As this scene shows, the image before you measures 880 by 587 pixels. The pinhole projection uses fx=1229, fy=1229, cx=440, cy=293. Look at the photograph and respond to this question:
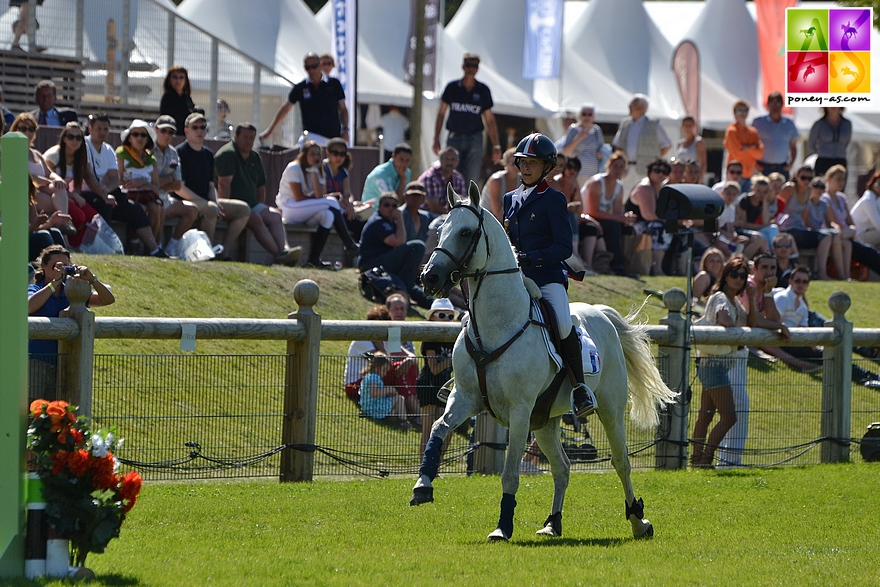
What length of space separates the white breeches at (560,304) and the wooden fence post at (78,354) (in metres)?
3.35

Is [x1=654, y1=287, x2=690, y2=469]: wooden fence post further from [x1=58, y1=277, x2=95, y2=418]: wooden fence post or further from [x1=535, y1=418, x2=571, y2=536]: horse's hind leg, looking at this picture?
[x1=58, y1=277, x2=95, y2=418]: wooden fence post

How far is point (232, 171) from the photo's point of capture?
15.1 m

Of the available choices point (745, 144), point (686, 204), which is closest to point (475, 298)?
point (686, 204)

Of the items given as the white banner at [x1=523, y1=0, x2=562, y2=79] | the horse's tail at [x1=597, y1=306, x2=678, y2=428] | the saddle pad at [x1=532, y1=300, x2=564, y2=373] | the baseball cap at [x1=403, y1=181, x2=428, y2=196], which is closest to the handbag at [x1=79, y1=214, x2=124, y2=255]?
the baseball cap at [x1=403, y1=181, x2=428, y2=196]

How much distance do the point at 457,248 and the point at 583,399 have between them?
4.83ft

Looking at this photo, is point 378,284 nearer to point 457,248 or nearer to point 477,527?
point 477,527

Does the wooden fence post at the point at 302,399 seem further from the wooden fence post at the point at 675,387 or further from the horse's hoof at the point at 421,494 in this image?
the wooden fence post at the point at 675,387

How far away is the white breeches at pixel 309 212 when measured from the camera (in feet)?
51.9

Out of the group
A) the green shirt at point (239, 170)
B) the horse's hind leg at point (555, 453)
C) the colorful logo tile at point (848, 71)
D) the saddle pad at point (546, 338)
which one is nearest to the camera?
the saddle pad at point (546, 338)

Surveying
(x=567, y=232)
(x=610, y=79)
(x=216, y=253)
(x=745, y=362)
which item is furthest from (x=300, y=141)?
(x=610, y=79)

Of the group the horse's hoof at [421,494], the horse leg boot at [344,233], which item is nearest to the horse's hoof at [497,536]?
the horse's hoof at [421,494]

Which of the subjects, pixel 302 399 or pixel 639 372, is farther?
pixel 302 399

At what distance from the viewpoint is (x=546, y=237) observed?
26.3 feet

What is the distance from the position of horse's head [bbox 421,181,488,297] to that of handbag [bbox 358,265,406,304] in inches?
282
